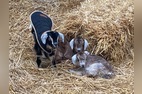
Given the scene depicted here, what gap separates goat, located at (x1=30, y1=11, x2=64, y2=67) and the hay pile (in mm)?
47

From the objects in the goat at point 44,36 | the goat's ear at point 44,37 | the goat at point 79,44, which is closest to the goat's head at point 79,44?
the goat at point 79,44

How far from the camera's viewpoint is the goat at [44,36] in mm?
1752

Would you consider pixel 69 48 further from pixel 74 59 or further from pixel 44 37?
pixel 44 37

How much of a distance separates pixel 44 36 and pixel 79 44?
33cm

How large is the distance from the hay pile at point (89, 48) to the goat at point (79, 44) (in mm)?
40

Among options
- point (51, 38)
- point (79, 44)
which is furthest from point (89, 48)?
point (51, 38)

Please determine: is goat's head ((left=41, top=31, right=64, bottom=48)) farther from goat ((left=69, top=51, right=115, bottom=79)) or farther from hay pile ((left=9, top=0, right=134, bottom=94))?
goat ((left=69, top=51, right=115, bottom=79))

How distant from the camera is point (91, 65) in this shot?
5.74 feet

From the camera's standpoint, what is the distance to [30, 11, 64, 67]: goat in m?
1.75

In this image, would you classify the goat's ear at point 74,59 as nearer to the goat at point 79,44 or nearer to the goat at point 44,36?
the goat at point 79,44

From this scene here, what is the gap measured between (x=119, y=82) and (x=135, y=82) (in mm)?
147
